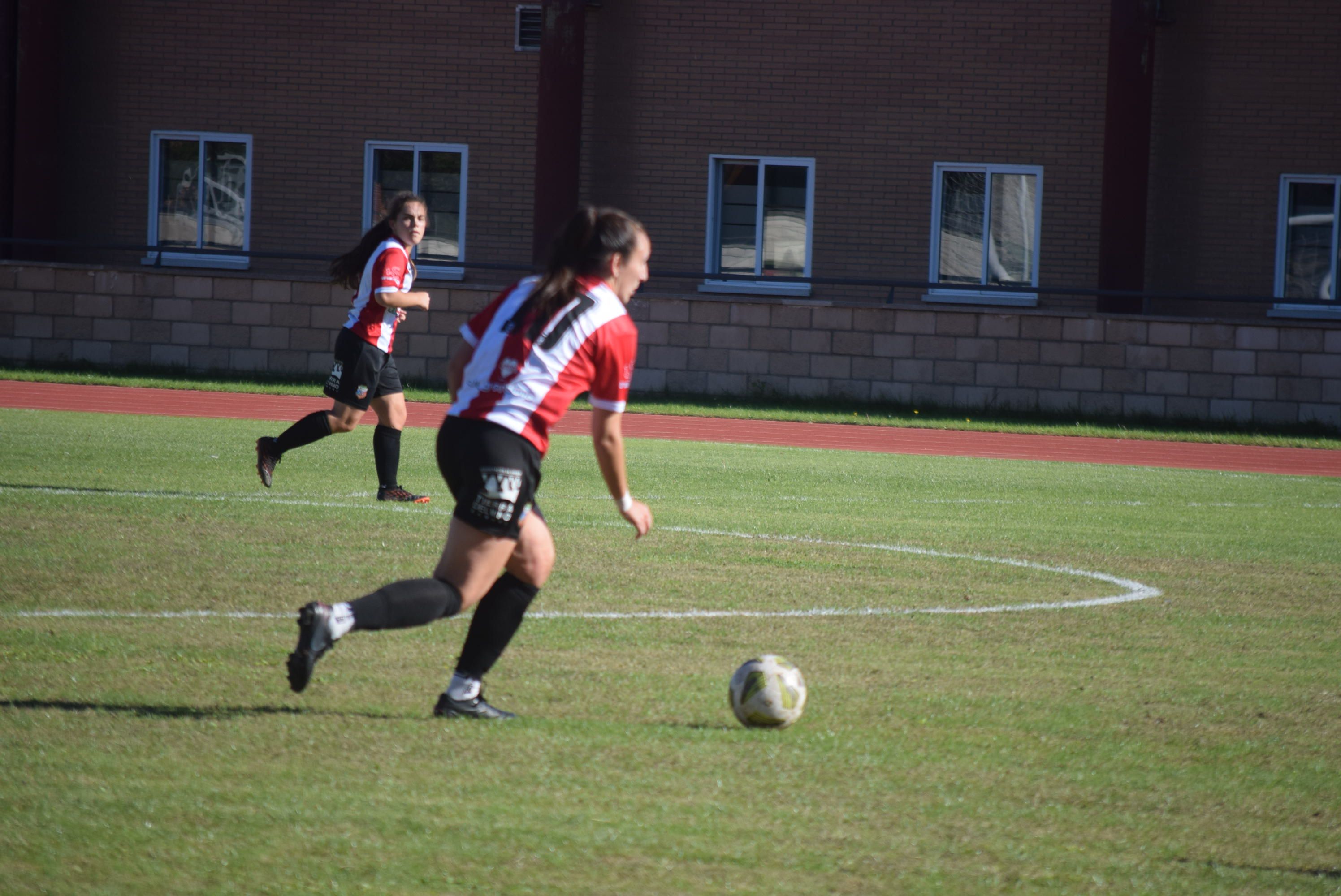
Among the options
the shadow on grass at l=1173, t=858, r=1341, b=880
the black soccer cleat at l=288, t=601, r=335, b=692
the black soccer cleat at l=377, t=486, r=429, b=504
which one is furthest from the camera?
the black soccer cleat at l=377, t=486, r=429, b=504

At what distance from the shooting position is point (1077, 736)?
5.18m

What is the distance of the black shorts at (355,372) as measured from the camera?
412 inches

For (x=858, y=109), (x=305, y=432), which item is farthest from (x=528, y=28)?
(x=305, y=432)

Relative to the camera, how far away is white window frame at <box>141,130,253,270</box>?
24.7 m

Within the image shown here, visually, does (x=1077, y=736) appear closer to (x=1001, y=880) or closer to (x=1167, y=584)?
(x=1001, y=880)

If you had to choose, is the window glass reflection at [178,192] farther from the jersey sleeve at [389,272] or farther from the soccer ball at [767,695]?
the soccer ball at [767,695]

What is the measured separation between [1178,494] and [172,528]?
8693 millimetres

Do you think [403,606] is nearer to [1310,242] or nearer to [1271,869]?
[1271,869]

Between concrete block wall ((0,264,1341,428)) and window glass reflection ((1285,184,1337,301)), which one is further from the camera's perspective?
window glass reflection ((1285,184,1337,301))

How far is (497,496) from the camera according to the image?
15.9 feet

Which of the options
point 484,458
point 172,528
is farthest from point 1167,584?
point 172,528

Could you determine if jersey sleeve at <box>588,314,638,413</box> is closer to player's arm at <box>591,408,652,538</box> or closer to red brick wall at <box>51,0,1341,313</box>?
player's arm at <box>591,408,652,538</box>

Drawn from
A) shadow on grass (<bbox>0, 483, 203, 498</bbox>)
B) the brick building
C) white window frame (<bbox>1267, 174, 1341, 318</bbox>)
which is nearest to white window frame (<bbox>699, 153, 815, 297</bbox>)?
the brick building

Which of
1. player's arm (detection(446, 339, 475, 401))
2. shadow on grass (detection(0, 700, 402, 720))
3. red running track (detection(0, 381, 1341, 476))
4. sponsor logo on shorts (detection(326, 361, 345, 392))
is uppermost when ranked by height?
player's arm (detection(446, 339, 475, 401))
